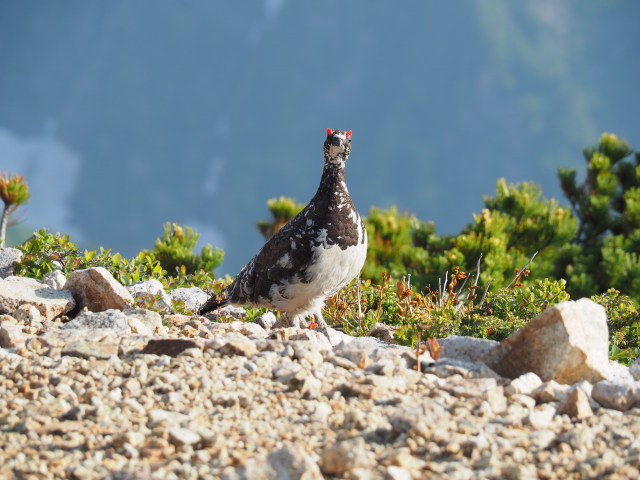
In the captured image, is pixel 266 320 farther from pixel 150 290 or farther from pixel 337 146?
pixel 337 146

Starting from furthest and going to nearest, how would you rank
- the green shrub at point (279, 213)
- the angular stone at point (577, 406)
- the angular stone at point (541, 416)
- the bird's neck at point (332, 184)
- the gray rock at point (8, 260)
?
the green shrub at point (279, 213) < the gray rock at point (8, 260) < the bird's neck at point (332, 184) < the angular stone at point (577, 406) < the angular stone at point (541, 416)

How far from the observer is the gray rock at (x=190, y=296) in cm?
643

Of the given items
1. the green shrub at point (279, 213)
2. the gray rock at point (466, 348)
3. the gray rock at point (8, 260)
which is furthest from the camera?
the green shrub at point (279, 213)

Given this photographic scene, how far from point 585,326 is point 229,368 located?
5.65 ft

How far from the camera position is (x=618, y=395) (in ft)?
10.8

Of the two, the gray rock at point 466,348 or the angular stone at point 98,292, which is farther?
the angular stone at point 98,292

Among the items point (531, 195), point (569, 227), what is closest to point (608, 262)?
point (569, 227)

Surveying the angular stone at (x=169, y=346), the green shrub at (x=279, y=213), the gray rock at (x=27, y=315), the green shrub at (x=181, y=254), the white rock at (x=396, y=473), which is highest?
the green shrub at (x=279, y=213)

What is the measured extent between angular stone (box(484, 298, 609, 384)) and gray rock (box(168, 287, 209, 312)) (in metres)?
3.23

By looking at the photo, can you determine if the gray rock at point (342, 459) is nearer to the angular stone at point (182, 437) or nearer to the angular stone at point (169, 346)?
the angular stone at point (182, 437)

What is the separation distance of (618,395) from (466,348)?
0.86m

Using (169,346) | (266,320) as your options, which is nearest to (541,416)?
(169,346)

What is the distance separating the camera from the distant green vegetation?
5910 millimetres

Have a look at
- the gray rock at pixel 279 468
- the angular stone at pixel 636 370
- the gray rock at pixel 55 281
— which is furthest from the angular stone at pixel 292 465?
the gray rock at pixel 55 281
